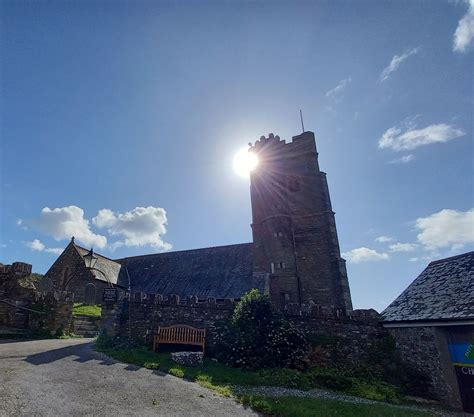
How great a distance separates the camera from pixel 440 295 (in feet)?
38.0

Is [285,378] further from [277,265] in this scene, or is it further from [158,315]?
[277,265]

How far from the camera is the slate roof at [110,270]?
2801cm

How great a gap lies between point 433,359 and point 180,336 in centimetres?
1012

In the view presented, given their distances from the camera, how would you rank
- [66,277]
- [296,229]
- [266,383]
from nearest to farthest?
[266,383]
[296,229]
[66,277]

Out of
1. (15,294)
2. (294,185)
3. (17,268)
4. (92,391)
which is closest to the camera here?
(92,391)

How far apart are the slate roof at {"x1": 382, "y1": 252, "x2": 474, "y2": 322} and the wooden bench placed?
26.9ft

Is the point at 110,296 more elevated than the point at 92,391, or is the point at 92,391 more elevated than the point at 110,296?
the point at 110,296

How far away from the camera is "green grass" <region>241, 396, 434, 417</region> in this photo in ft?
23.0

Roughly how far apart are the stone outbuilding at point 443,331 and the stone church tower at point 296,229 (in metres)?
8.44

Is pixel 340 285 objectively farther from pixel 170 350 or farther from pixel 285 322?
pixel 170 350

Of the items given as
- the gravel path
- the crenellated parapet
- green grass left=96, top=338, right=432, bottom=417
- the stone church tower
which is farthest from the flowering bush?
the crenellated parapet

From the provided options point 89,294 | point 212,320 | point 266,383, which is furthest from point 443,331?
point 89,294

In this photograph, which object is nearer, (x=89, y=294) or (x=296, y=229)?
(x=296, y=229)

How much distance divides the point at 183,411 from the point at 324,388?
561 centimetres
